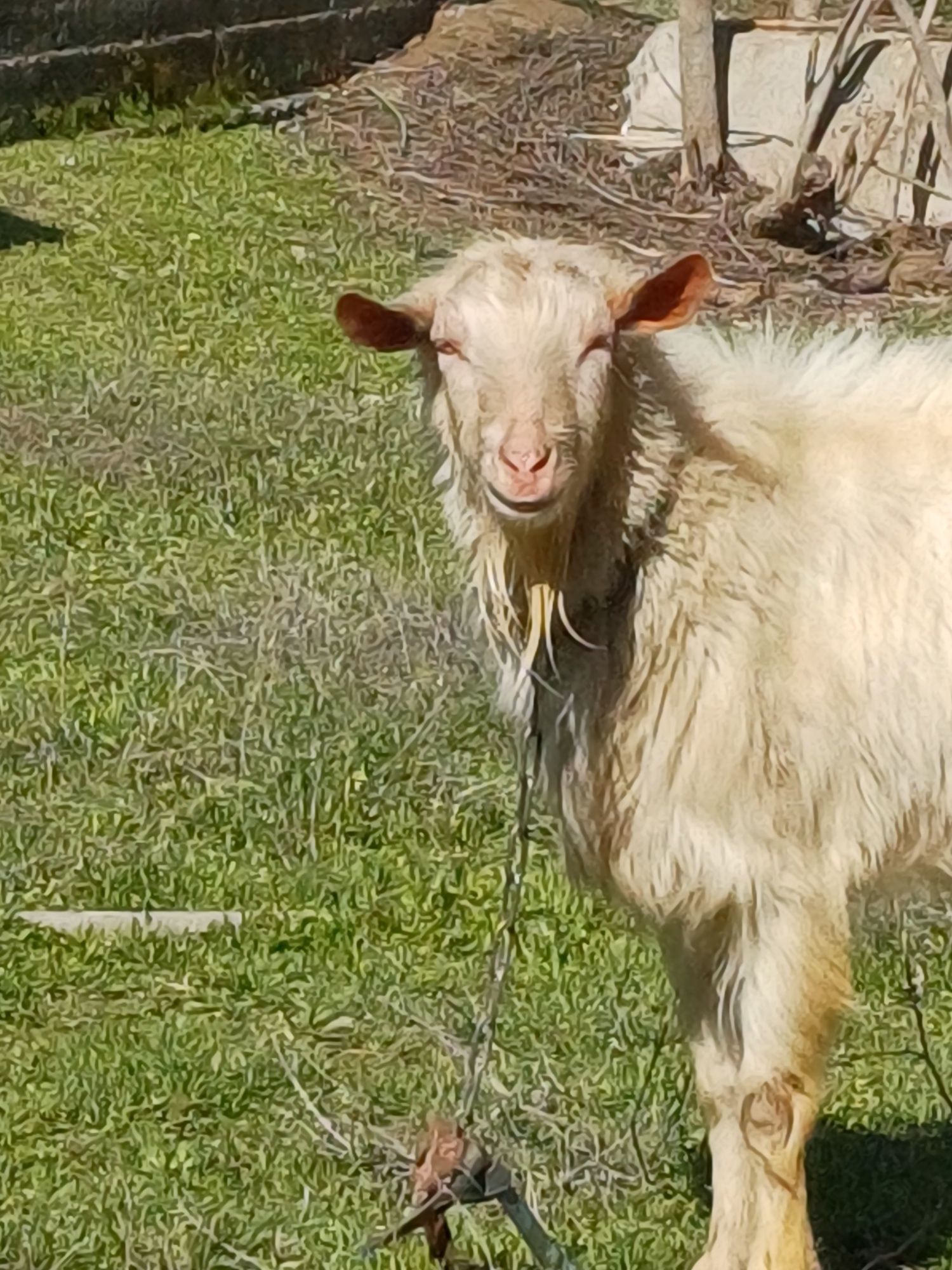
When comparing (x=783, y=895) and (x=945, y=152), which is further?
(x=945, y=152)

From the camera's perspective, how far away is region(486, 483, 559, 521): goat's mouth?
381cm

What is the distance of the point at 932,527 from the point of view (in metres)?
4.27

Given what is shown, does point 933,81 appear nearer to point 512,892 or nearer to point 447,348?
point 512,892

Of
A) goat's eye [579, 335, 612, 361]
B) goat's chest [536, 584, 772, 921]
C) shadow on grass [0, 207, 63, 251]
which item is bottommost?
shadow on grass [0, 207, 63, 251]

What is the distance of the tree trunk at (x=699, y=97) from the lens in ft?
39.9

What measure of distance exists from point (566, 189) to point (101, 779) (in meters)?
7.04

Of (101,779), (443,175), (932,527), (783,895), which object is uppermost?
(932,527)

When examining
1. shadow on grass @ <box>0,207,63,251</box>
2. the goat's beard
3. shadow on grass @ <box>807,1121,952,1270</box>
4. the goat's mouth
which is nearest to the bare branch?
shadow on grass @ <box>0,207,63,251</box>

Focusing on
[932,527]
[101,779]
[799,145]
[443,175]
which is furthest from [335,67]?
[932,527]

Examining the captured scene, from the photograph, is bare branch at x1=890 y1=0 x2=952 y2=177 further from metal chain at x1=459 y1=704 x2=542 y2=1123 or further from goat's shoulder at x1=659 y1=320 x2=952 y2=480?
metal chain at x1=459 y1=704 x2=542 y2=1123

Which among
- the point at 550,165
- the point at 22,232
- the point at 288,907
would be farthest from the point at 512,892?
the point at 550,165

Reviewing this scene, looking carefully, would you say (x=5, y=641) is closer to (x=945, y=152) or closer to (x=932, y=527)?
(x=932, y=527)

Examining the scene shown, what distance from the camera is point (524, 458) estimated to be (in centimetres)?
380

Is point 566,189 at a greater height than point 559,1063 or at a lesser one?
lesser
